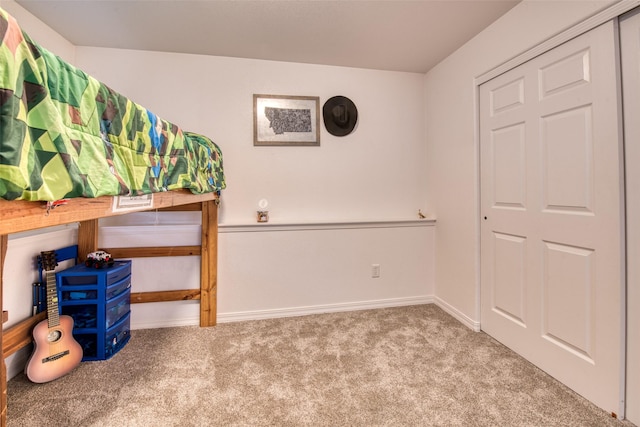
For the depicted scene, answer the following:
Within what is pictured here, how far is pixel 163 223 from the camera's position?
230cm

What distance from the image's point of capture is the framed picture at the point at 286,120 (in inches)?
97.7

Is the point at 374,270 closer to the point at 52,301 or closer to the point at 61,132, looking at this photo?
the point at 52,301

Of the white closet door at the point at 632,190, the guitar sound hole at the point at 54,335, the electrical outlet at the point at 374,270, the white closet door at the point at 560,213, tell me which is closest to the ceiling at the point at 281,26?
the white closet door at the point at 560,213

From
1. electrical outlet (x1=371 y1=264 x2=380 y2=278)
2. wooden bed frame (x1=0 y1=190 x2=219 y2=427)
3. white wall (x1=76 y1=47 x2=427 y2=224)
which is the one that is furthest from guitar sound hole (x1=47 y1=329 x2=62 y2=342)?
electrical outlet (x1=371 y1=264 x2=380 y2=278)

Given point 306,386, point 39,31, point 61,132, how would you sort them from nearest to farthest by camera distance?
point 61,132, point 306,386, point 39,31

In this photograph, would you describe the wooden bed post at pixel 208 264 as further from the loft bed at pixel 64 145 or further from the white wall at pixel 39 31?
the white wall at pixel 39 31

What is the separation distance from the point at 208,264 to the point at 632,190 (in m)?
2.54

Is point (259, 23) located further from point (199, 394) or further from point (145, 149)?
point (199, 394)

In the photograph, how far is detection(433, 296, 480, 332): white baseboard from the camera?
7.11 feet

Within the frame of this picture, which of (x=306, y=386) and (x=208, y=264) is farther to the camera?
(x=208, y=264)

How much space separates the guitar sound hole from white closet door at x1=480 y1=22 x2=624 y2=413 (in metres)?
2.76

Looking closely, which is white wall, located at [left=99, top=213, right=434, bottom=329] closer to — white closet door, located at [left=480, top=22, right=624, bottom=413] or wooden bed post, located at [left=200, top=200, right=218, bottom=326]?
wooden bed post, located at [left=200, top=200, right=218, bottom=326]

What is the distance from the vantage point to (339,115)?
2627mm

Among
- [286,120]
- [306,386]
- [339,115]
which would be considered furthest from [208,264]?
[339,115]
